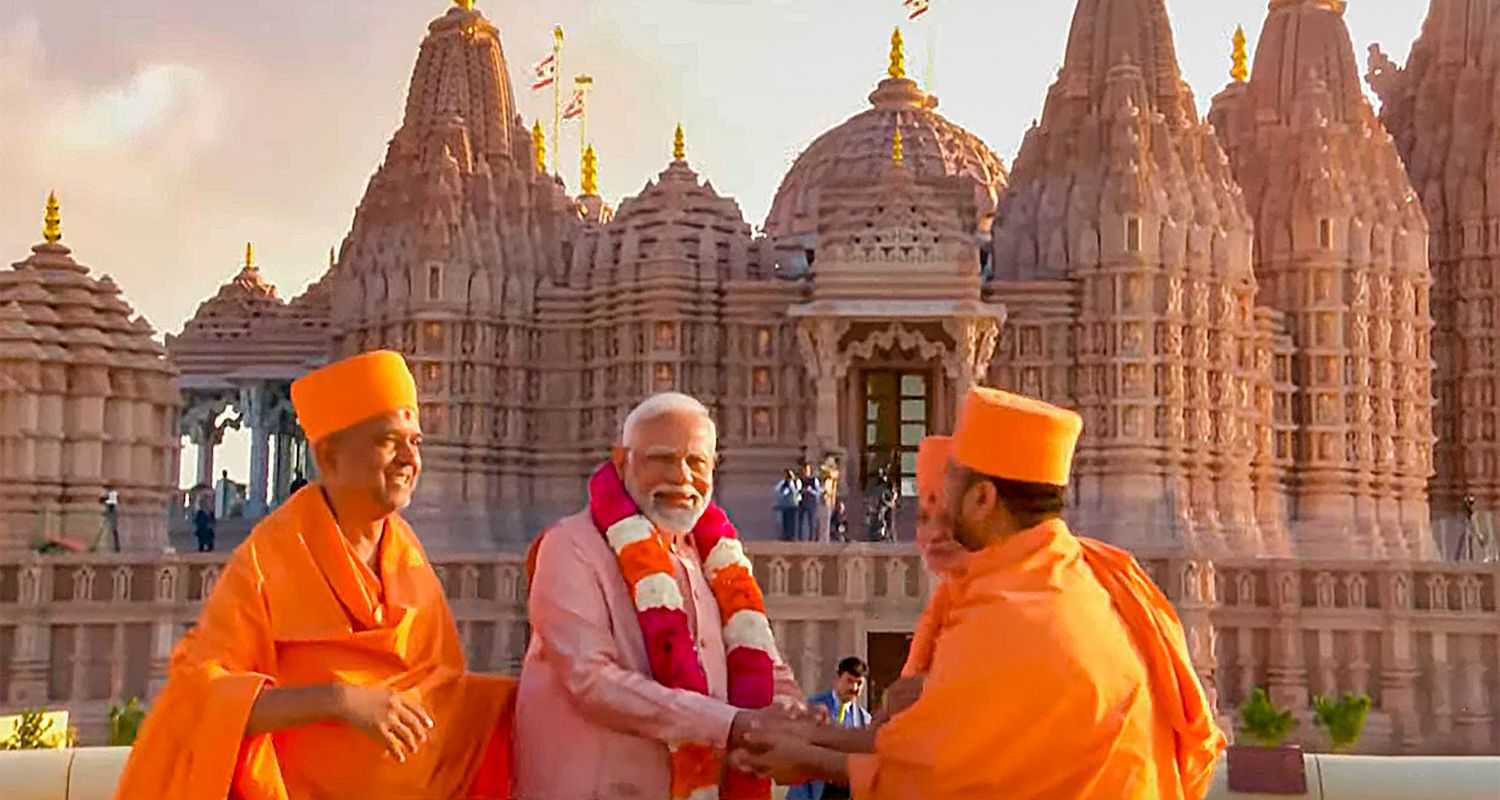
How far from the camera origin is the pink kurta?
4293 mm

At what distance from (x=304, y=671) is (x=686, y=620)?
3.49 feet

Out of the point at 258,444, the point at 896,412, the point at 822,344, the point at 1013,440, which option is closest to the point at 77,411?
the point at 258,444

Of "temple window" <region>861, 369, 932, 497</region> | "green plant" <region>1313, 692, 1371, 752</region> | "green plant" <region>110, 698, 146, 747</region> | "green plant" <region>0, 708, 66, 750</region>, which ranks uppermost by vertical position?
"temple window" <region>861, 369, 932, 497</region>

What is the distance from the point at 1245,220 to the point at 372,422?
89.8 feet

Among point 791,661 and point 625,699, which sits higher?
point 625,699

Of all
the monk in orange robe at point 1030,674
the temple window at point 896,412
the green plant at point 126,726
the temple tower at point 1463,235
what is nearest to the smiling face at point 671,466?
the monk in orange robe at point 1030,674

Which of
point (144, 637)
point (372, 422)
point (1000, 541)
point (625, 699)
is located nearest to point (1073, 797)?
point (1000, 541)

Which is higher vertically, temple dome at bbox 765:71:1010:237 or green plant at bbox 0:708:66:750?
temple dome at bbox 765:71:1010:237

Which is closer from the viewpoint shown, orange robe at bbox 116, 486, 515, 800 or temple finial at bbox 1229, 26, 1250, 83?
orange robe at bbox 116, 486, 515, 800

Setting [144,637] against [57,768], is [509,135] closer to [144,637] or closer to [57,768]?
[144,637]

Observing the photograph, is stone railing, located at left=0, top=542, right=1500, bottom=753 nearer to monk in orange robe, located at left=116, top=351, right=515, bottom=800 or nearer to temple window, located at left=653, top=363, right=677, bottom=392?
temple window, located at left=653, top=363, right=677, bottom=392

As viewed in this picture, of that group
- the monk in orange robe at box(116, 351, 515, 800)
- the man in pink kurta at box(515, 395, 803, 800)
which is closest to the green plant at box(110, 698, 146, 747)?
the monk in orange robe at box(116, 351, 515, 800)

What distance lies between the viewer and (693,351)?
29.0m

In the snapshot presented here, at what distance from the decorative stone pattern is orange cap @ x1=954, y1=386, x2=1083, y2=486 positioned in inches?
881
